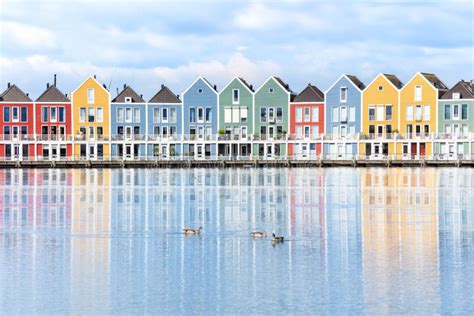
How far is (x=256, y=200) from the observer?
42.4 m

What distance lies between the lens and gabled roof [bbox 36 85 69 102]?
104m

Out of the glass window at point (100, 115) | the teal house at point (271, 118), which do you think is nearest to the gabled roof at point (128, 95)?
the glass window at point (100, 115)

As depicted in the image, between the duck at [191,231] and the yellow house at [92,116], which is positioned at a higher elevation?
the yellow house at [92,116]

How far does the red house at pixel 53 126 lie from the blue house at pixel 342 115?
27938 mm

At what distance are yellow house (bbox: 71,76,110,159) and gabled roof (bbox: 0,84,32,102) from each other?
5236 millimetres

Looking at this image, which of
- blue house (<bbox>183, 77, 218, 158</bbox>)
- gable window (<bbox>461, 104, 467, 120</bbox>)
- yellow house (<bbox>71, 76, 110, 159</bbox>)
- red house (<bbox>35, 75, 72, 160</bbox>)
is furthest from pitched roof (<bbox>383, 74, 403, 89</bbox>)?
red house (<bbox>35, 75, 72, 160</bbox>)

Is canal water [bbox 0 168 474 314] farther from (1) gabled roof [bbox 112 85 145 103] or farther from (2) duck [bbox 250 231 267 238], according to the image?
(1) gabled roof [bbox 112 85 145 103]

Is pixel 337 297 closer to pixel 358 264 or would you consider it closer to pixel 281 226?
pixel 358 264

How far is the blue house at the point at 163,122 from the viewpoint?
102m

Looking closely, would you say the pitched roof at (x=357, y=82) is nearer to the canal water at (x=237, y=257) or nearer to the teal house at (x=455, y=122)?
the teal house at (x=455, y=122)

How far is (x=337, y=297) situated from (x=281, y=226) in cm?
1211

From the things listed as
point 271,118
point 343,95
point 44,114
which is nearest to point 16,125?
point 44,114

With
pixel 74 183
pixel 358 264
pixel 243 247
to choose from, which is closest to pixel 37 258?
pixel 243 247

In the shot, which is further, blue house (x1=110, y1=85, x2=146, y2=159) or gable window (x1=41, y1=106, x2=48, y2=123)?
gable window (x1=41, y1=106, x2=48, y2=123)
